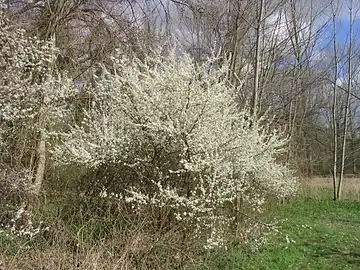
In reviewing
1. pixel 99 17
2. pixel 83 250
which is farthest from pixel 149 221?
pixel 99 17

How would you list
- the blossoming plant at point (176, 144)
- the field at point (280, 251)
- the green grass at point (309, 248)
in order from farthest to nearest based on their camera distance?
the green grass at point (309, 248)
the blossoming plant at point (176, 144)
the field at point (280, 251)

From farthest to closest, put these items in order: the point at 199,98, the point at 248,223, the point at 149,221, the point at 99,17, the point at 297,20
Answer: the point at 297,20, the point at 99,17, the point at 248,223, the point at 199,98, the point at 149,221

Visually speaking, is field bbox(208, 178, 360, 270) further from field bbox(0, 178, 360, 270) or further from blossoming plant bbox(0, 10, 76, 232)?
blossoming plant bbox(0, 10, 76, 232)

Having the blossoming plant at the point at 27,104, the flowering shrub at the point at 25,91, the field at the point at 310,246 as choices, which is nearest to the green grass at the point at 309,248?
the field at the point at 310,246

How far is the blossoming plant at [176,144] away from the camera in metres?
6.25

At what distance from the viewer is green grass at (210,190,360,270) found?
22.8 feet

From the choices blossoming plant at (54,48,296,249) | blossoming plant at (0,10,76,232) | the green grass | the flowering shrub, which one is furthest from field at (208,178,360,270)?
the flowering shrub

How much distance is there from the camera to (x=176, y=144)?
643 centimetres

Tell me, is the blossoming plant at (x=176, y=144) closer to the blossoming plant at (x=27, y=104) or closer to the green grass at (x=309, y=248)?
the green grass at (x=309, y=248)

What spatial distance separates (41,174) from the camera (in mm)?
7914

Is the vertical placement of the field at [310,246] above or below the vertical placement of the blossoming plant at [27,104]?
below

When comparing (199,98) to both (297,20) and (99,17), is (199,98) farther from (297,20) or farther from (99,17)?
(297,20)

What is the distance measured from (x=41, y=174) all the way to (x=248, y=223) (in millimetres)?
3630

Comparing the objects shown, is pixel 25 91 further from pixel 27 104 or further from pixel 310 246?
pixel 310 246
